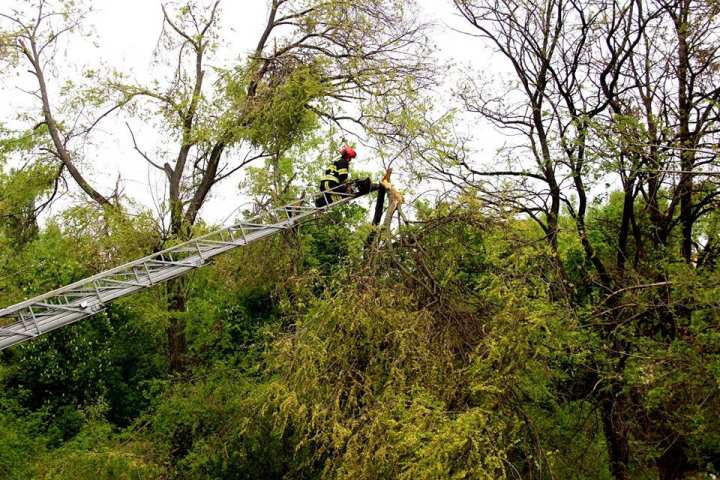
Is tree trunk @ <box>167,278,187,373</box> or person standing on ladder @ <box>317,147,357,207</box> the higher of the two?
person standing on ladder @ <box>317,147,357,207</box>

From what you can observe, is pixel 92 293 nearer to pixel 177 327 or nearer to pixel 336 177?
pixel 336 177

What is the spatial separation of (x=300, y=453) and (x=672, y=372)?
18.1ft

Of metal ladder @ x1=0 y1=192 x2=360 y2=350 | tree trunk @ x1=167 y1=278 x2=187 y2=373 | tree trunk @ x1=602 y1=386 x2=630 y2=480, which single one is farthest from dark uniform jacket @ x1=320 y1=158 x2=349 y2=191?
tree trunk @ x1=167 y1=278 x2=187 y2=373

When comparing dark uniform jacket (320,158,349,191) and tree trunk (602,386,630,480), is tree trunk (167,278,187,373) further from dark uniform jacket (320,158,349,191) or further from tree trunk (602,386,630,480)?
tree trunk (602,386,630,480)

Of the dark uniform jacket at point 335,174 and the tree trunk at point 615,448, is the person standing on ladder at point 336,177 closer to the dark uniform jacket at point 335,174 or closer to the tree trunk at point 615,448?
the dark uniform jacket at point 335,174

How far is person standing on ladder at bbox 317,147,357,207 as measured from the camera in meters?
10.1

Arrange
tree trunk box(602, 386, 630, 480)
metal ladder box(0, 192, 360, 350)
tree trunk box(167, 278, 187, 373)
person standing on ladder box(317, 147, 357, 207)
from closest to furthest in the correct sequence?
metal ladder box(0, 192, 360, 350)
person standing on ladder box(317, 147, 357, 207)
tree trunk box(602, 386, 630, 480)
tree trunk box(167, 278, 187, 373)

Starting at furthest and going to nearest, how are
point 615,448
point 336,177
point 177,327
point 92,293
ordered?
point 177,327, point 615,448, point 336,177, point 92,293

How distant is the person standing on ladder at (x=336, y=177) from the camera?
10102 millimetres

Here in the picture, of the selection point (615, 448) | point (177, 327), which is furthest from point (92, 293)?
point (615, 448)

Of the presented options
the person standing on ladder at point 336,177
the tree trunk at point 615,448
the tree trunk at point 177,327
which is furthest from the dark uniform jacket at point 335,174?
the tree trunk at point 177,327

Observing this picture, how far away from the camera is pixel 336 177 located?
33.6ft

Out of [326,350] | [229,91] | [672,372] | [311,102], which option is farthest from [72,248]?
[672,372]

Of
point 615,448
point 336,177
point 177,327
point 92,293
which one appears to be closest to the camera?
point 92,293
